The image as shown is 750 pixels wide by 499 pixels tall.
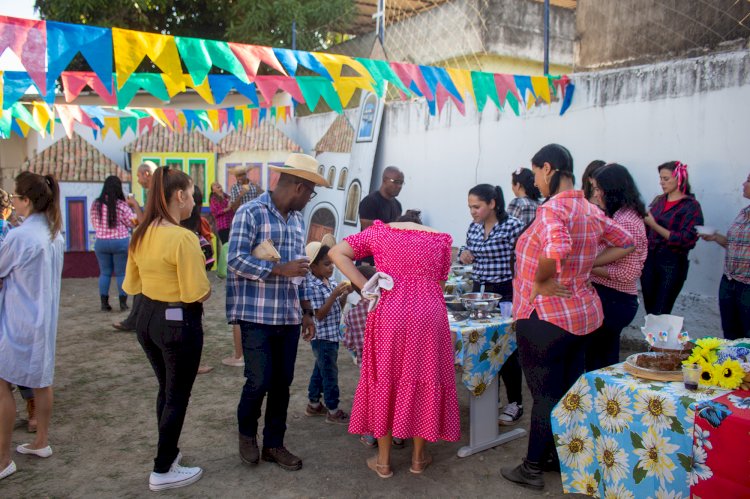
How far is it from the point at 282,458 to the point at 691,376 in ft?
7.97

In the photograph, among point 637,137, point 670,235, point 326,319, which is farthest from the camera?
point 637,137

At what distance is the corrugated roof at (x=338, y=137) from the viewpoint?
11.1 metres

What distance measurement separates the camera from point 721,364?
285 centimetres

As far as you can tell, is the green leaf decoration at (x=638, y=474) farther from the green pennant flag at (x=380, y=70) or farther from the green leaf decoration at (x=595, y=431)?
the green pennant flag at (x=380, y=70)

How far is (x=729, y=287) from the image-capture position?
15.6 ft

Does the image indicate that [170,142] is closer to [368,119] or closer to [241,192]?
[241,192]

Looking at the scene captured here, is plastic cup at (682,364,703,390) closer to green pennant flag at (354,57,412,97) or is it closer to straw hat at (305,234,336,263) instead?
straw hat at (305,234,336,263)

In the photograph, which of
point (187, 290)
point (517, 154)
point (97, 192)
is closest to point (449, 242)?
point (187, 290)

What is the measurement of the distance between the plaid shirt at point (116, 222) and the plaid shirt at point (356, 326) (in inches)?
192

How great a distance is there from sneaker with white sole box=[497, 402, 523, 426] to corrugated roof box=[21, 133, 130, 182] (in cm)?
1022

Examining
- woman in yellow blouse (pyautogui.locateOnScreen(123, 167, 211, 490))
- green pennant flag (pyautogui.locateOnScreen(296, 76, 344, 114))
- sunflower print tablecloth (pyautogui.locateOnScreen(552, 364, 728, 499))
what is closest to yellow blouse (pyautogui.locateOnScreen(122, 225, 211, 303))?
woman in yellow blouse (pyautogui.locateOnScreen(123, 167, 211, 490))

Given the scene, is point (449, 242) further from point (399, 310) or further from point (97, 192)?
point (97, 192)

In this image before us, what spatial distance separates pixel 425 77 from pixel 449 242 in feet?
9.27

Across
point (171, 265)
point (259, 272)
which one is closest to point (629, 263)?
point (259, 272)
